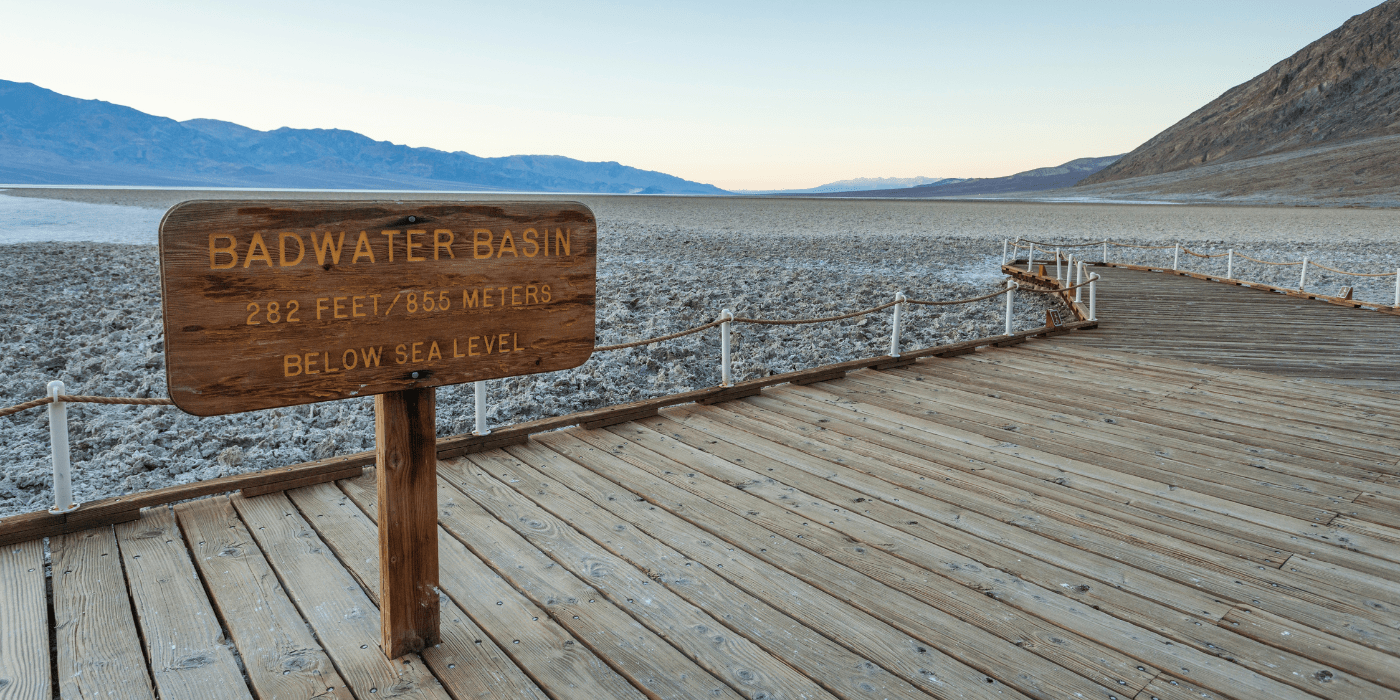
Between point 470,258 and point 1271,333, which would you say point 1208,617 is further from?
point 1271,333

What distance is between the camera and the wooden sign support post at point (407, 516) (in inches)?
109

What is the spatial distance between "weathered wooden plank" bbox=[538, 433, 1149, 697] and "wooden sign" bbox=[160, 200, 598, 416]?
141cm

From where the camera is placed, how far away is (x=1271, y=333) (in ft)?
35.9

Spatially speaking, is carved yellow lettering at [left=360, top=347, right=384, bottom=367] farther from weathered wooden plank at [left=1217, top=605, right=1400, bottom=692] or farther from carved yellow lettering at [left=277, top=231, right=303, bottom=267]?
weathered wooden plank at [left=1217, top=605, right=1400, bottom=692]

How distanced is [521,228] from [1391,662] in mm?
3318

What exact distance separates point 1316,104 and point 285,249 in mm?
208692

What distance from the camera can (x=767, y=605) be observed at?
10.8 ft

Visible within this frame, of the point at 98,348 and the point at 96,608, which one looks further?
the point at 98,348

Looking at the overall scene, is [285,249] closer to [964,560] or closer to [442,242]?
[442,242]

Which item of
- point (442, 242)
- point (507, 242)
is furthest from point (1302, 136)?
point (442, 242)

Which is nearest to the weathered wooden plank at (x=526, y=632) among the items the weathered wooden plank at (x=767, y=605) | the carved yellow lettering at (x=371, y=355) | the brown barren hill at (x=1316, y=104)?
the weathered wooden plank at (x=767, y=605)

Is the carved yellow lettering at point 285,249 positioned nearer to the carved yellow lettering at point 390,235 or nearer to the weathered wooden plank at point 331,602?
the carved yellow lettering at point 390,235

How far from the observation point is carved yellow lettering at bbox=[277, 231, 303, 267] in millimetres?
2373

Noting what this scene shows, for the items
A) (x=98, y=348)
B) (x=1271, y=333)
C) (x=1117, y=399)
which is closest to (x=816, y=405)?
(x=1117, y=399)
